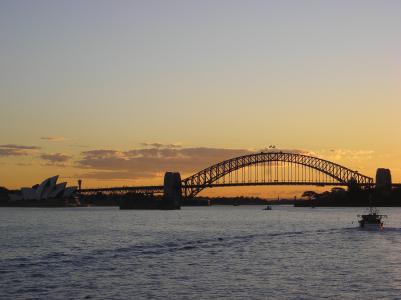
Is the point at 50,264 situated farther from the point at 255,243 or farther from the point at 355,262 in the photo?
the point at 255,243

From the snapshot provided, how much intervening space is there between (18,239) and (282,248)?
26059 mm

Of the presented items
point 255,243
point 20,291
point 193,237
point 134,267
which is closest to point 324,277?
point 134,267

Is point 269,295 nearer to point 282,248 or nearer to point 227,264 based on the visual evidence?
point 227,264

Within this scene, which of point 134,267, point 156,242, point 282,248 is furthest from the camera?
point 156,242

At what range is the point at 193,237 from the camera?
7681 centimetres

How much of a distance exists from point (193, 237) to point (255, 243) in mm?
9974

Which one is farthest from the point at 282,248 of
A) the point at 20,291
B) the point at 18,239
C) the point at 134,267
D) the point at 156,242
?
the point at 20,291

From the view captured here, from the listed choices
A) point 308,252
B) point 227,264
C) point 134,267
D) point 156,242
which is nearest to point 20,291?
point 134,267

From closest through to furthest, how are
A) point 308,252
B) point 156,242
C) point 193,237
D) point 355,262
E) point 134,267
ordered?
1. point 134,267
2. point 355,262
3. point 308,252
4. point 156,242
5. point 193,237

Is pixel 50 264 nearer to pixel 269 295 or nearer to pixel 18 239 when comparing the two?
pixel 269 295

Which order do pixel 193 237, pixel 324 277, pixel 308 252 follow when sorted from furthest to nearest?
pixel 193 237
pixel 308 252
pixel 324 277

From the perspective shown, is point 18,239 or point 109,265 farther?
point 18,239

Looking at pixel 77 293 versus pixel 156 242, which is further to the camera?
pixel 156 242

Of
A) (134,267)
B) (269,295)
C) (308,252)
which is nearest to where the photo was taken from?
(269,295)
